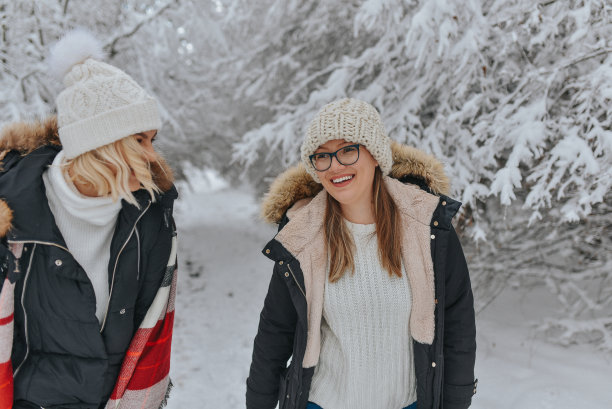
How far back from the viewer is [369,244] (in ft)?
5.79

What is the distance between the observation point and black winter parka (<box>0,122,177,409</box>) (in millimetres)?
1605

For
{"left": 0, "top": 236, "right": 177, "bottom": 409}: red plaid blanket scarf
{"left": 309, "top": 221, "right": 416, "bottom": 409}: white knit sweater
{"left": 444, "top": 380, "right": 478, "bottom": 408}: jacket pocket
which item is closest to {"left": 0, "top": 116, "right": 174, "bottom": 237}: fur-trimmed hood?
{"left": 0, "top": 236, "right": 177, "bottom": 409}: red plaid blanket scarf

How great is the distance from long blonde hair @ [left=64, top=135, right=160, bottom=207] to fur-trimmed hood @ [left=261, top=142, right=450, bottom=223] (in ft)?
1.85

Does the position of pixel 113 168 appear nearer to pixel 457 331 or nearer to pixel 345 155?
pixel 345 155

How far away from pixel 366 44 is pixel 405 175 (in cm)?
449

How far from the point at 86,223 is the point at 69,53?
0.77 metres

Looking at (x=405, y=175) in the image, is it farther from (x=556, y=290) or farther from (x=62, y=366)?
(x=556, y=290)

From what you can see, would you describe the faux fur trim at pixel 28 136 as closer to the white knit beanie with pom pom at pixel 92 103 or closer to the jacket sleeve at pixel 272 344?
the white knit beanie with pom pom at pixel 92 103

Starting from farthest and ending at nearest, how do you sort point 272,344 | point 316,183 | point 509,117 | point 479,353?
point 479,353, point 509,117, point 316,183, point 272,344

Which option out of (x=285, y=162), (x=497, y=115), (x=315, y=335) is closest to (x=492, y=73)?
(x=497, y=115)

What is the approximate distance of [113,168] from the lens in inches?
67.6

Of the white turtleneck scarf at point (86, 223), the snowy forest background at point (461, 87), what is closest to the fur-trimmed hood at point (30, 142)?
the white turtleneck scarf at point (86, 223)

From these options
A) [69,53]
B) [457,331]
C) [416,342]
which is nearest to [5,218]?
[69,53]

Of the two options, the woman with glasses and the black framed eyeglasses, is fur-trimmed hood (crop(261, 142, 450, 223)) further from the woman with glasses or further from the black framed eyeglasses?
the black framed eyeglasses
